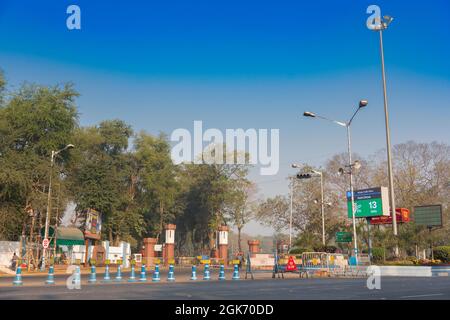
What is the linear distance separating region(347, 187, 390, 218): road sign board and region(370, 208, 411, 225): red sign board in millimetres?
2306

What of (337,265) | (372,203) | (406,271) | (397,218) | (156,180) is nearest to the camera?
(406,271)

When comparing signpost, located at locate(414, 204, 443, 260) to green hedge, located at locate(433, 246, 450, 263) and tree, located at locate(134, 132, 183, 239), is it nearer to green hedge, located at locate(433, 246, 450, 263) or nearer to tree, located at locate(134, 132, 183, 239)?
green hedge, located at locate(433, 246, 450, 263)

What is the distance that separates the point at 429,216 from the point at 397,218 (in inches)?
180

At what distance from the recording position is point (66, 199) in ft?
143

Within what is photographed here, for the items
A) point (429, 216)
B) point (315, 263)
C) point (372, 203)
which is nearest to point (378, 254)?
point (315, 263)

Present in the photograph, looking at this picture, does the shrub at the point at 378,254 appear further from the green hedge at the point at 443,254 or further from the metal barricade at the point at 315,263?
the metal barricade at the point at 315,263

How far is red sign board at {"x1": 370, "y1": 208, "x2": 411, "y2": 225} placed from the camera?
5706cm

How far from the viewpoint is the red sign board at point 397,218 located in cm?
5706

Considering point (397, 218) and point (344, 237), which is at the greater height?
point (397, 218)

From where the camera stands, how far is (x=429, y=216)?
2089 inches

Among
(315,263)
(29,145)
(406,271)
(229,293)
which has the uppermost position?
(29,145)

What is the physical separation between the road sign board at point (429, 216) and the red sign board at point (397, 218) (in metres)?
3.15

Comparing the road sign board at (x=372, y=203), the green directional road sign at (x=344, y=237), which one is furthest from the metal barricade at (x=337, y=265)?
the green directional road sign at (x=344, y=237)

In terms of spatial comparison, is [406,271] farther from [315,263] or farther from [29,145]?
[29,145]
